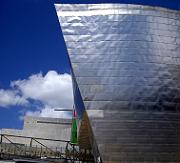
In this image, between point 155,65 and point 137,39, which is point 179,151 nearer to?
point 155,65

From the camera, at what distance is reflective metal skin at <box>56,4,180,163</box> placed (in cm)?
2011

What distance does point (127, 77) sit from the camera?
2055 cm

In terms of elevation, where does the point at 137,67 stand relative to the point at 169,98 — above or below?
above

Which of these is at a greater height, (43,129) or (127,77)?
(43,129)

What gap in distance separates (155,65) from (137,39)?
218 cm

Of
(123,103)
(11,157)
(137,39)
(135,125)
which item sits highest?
(137,39)

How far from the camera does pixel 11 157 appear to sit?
→ 2698cm

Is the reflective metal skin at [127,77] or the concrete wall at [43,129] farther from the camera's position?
the concrete wall at [43,129]

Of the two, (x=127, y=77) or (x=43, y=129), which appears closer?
(x=127, y=77)

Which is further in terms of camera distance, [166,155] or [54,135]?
[54,135]

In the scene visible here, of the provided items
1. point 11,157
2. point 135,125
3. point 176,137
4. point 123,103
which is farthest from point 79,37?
point 11,157

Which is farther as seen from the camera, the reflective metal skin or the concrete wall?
the concrete wall

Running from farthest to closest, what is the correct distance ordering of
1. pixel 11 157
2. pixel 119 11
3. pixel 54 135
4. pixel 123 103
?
pixel 54 135, pixel 11 157, pixel 119 11, pixel 123 103

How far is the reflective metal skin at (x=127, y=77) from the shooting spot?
66.0 feet
